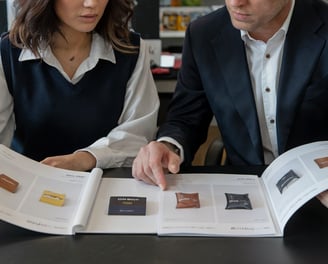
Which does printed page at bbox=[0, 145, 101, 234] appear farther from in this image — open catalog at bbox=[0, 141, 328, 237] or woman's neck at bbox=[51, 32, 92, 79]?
woman's neck at bbox=[51, 32, 92, 79]

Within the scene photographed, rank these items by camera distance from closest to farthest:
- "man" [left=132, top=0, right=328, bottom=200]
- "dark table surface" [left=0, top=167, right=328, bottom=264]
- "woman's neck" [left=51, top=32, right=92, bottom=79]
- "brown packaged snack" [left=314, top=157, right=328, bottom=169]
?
"dark table surface" [left=0, top=167, right=328, bottom=264] < "brown packaged snack" [left=314, top=157, right=328, bottom=169] < "man" [left=132, top=0, right=328, bottom=200] < "woman's neck" [left=51, top=32, right=92, bottom=79]

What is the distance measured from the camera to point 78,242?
2.69 feet

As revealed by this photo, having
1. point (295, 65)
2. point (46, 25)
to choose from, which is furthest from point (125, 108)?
point (295, 65)

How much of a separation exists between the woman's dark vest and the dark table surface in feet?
1.79

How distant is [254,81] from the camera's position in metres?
1.33

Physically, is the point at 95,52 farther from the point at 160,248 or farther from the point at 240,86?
the point at 160,248

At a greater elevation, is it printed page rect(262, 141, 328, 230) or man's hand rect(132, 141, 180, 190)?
printed page rect(262, 141, 328, 230)

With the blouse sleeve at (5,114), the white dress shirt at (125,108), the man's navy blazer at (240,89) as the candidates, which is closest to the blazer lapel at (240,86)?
the man's navy blazer at (240,89)

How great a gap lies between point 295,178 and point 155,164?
290 mm

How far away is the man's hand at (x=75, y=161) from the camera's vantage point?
1.09m

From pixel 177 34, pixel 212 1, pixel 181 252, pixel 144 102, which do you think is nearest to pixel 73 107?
pixel 144 102

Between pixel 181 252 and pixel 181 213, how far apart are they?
12 cm

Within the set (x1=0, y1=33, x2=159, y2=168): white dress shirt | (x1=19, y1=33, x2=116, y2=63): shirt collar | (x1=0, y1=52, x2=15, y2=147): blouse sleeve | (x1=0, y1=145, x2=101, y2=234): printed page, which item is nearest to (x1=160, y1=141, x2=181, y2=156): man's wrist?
(x1=0, y1=33, x2=159, y2=168): white dress shirt

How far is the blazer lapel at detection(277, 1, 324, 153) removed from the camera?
125cm
